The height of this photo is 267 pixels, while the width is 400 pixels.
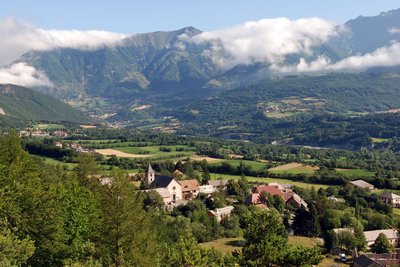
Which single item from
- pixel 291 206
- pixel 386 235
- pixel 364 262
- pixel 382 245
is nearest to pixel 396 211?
pixel 386 235

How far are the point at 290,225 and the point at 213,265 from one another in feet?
167

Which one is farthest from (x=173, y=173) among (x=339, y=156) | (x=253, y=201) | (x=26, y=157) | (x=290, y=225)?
(x=339, y=156)

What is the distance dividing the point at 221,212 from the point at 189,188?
1670 centimetres

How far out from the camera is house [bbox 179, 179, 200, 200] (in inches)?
3481

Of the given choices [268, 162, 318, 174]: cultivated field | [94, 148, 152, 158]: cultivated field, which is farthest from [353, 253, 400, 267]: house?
[94, 148, 152, 158]: cultivated field

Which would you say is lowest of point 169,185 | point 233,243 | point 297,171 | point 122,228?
point 297,171

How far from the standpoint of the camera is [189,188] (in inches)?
3524

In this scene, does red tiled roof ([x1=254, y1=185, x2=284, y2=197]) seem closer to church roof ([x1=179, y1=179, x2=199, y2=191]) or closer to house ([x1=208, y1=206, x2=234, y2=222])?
house ([x1=208, y1=206, x2=234, y2=222])

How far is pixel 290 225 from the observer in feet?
235

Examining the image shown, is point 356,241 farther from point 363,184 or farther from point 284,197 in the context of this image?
point 363,184

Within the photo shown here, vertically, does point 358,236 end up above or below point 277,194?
below

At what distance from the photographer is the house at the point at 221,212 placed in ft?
233

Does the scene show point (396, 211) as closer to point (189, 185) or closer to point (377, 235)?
point (377, 235)

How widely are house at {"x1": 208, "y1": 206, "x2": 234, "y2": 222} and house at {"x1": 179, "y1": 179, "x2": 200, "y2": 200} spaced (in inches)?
538
